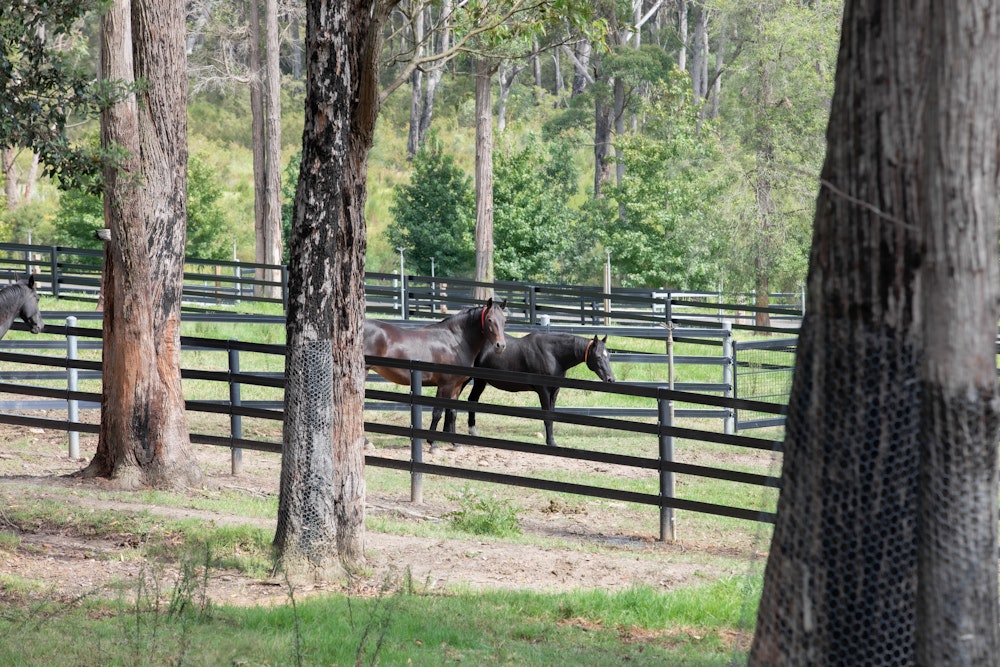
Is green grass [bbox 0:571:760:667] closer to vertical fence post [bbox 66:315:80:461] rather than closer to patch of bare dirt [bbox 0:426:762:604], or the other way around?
patch of bare dirt [bbox 0:426:762:604]

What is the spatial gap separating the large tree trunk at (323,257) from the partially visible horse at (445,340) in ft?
24.9

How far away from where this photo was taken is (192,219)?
3791 cm

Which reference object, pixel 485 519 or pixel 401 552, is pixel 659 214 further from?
pixel 401 552

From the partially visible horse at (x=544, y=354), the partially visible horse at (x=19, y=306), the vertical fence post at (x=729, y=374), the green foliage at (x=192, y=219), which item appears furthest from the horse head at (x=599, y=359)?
the green foliage at (x=192, y=219)

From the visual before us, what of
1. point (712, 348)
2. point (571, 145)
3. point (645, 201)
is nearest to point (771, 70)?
point (645, 201)

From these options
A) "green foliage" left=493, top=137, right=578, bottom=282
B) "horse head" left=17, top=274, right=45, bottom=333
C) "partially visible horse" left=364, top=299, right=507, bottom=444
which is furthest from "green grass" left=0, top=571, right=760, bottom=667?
"green foliage" left=493, top=137, right=578, bottom=282

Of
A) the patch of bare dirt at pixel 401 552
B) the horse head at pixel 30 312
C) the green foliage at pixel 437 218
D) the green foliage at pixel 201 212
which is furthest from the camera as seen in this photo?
the green foliage at pixel 437 218

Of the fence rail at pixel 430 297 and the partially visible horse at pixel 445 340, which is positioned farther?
the fence rail at pixel 430 297

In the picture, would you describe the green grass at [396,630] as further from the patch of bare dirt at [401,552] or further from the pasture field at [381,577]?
the patch of bare dirt at [401,552]

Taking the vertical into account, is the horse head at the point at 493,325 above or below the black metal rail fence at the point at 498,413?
above

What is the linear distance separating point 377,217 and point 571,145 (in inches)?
391

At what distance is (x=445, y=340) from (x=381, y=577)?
27.8 ft

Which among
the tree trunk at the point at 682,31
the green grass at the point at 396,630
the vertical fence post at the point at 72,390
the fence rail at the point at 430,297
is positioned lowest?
the green grass at the point at 396,630

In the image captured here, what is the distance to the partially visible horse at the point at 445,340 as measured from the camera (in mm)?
15828
